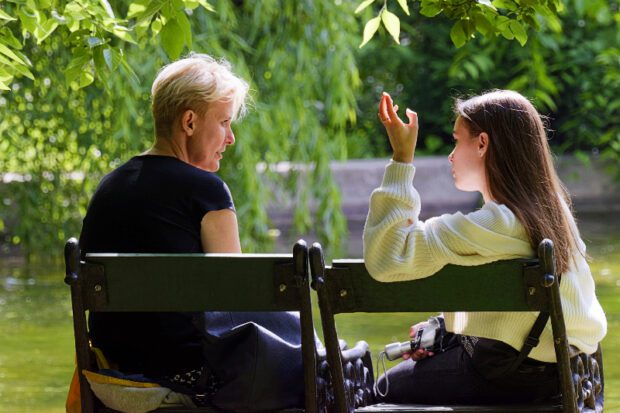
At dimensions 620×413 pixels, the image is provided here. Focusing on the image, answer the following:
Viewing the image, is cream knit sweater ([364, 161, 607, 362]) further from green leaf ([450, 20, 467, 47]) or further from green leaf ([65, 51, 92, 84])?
green leaf ([65, 51, 92, 84])

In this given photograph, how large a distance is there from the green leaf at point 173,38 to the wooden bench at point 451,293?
1.09 m

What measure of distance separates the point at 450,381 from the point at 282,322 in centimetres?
51

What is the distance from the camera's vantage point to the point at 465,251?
3812 mm

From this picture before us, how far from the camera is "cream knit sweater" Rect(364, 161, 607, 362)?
12.4 ft

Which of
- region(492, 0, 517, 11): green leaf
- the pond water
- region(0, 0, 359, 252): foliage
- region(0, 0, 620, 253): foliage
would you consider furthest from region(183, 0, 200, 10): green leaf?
region(0, 0, 359, 252): foliage

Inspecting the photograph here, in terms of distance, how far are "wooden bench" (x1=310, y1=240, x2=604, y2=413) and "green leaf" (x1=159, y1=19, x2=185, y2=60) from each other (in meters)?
1.09

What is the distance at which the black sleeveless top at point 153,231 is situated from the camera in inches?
159

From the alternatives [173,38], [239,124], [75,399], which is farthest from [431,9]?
[239,124]

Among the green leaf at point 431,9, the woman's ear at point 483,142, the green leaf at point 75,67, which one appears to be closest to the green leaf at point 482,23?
the green leaf at point 431,9

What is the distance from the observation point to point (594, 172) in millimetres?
15688

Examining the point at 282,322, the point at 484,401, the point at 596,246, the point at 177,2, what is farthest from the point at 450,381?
the point at 596,246

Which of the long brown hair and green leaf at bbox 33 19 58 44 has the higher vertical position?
green leaf at bbox 33 19 58 44

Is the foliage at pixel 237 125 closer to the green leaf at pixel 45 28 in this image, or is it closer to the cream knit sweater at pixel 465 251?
the green leaf at pixel 45 28

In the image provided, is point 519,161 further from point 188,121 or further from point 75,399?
point 75,399
